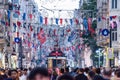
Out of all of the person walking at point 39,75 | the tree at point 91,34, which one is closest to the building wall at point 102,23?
the tree at point 91,34

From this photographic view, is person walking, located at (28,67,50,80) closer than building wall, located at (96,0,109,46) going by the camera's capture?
Yes

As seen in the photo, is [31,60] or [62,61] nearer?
[62,61]

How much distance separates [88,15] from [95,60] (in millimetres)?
6284

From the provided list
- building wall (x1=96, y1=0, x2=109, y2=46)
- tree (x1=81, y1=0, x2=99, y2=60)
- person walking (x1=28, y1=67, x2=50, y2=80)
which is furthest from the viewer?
tree (x1=81, y1=0, x2=99, y2=60)

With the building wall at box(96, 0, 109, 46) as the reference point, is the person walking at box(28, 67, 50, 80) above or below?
above

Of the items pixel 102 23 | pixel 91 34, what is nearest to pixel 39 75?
pixel 102 23

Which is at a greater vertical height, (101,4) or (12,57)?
(101,4)

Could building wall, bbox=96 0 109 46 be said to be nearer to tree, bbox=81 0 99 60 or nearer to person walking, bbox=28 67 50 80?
tree, bbox=81 0 99 60

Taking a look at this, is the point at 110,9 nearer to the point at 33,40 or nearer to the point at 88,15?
the point at 88,15

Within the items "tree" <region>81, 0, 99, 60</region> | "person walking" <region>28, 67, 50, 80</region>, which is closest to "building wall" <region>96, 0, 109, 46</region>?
"tree" <region>81, 0, 99, 60</region>

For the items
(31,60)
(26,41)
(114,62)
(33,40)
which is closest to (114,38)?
(114,62)

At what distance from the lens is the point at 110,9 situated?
218 ft

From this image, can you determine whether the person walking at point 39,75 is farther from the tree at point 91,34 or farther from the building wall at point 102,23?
the tree at point 91,34

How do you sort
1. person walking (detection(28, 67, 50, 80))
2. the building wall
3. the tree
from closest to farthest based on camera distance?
person walking (detection(28, 67, 50, 80)) → the building wall → the tree
